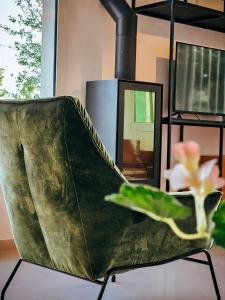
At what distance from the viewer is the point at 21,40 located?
4254 mm

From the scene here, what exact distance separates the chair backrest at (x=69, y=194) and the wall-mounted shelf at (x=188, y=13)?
8.71ft

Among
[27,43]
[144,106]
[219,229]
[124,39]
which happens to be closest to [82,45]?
[124,39]

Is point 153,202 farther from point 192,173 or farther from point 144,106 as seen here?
point 144,106

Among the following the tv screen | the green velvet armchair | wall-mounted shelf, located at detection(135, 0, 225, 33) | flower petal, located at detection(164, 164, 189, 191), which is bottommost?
the green velvet armchair

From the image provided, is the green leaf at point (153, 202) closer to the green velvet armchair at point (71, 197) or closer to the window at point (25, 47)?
the green velvet armchair at point (71, 197)

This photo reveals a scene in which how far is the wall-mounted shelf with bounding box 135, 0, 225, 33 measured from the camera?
4.59 metres

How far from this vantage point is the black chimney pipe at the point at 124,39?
4422mm

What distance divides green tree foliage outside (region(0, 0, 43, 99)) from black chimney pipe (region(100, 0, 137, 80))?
59 centimetres

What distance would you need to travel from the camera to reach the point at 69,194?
207 centimetres

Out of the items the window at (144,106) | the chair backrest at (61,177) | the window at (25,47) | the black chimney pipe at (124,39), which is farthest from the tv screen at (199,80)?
the chair backrest at (61,177)

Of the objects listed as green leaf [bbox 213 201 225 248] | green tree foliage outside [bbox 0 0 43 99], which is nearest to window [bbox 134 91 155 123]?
green tree foliage outside [bbox 0 0 43 99]

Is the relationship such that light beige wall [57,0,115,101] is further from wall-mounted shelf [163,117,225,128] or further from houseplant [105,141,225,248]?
houseplant [105,141,225,248]

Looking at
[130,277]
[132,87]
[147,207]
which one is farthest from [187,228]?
[132,87]

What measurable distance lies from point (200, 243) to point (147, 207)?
6.45 feet
